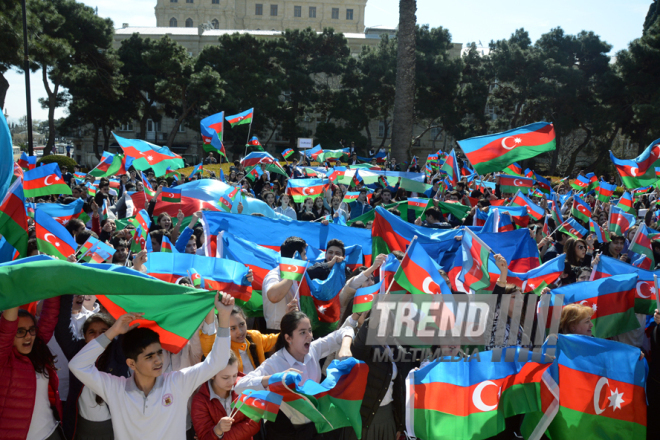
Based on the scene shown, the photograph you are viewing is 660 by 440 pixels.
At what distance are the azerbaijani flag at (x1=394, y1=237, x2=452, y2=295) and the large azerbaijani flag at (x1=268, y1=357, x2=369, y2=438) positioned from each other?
1128mm

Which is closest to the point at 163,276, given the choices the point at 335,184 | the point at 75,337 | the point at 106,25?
the point at 75,337

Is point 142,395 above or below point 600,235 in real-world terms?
above

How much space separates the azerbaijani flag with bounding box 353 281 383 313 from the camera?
4.76m

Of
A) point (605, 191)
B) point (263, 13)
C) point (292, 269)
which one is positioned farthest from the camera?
point (263, 13)

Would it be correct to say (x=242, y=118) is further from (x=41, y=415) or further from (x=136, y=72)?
(x=136, y=72)

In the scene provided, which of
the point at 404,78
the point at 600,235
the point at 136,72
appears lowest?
the point at 600,235

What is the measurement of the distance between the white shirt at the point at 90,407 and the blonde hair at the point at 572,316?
11.3 ft

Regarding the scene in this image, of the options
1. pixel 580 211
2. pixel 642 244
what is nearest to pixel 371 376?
pixel 642 244

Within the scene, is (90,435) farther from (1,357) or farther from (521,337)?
(521,337)

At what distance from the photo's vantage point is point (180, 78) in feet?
130

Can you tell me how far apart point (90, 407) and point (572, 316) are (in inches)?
141

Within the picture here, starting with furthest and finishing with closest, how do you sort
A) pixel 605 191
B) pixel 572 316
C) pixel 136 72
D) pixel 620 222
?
pixel 136 72
pixel 605 191
pixel 620 222
pixel 572 316

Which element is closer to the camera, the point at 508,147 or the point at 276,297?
the point at 276,297

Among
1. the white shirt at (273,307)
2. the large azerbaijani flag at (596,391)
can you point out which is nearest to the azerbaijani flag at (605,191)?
the large azerbaijani flag at (596,391)
